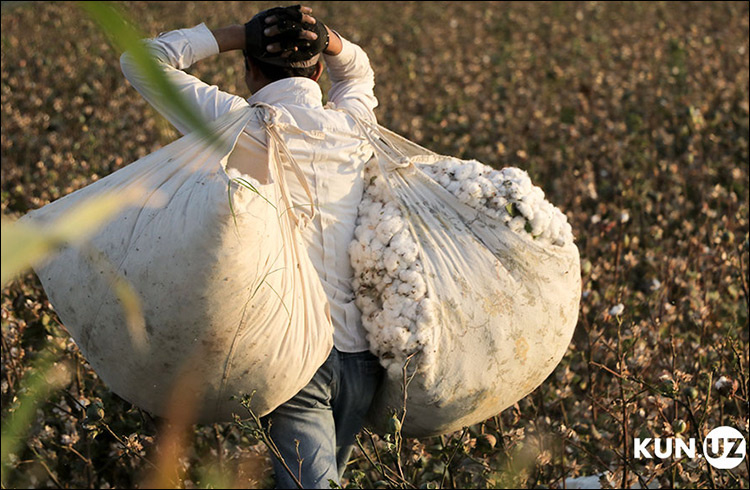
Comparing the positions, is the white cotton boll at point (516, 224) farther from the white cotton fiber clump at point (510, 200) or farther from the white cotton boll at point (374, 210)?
the white cotton boll at point (374, 210)

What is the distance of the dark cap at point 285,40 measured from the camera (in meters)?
2.28

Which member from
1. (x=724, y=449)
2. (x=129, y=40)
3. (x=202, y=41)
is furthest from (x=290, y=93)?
(x=129, y=40)

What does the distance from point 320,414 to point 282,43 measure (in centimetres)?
86

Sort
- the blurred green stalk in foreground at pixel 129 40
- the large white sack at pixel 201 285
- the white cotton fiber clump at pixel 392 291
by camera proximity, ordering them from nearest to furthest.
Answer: the blurred green stalk in foreground at pixel 129 40 < the large white sack at pixel 201 285 < the white cotton fiber clump at pixel 392 291

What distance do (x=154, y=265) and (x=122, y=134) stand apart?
17.6 ft

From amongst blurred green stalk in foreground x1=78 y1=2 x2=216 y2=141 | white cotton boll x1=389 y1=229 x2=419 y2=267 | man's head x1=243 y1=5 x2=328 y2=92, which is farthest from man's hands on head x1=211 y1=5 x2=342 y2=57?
blurred green stalk in foreground x1=78 y1=2 x2=216 y2=141

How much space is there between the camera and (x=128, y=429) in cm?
287

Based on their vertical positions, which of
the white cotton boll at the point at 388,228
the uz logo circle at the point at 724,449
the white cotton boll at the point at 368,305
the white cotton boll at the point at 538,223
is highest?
the white cotton boll at the point at 388,228

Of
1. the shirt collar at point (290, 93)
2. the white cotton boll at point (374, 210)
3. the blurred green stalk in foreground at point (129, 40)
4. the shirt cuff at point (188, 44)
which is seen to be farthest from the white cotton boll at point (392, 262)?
the blurred green stalk in foreground at point (129, 40)

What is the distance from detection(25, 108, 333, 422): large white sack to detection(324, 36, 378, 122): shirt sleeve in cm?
37

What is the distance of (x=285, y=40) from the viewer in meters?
2.30

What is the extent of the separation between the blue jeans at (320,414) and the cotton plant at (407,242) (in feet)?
0.26

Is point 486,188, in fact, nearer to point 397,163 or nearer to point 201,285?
point 397,163

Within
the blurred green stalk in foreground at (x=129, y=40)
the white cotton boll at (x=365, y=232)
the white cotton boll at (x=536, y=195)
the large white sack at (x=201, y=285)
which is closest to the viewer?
the blurred green stalk in foreground at (x=129, y=40)
